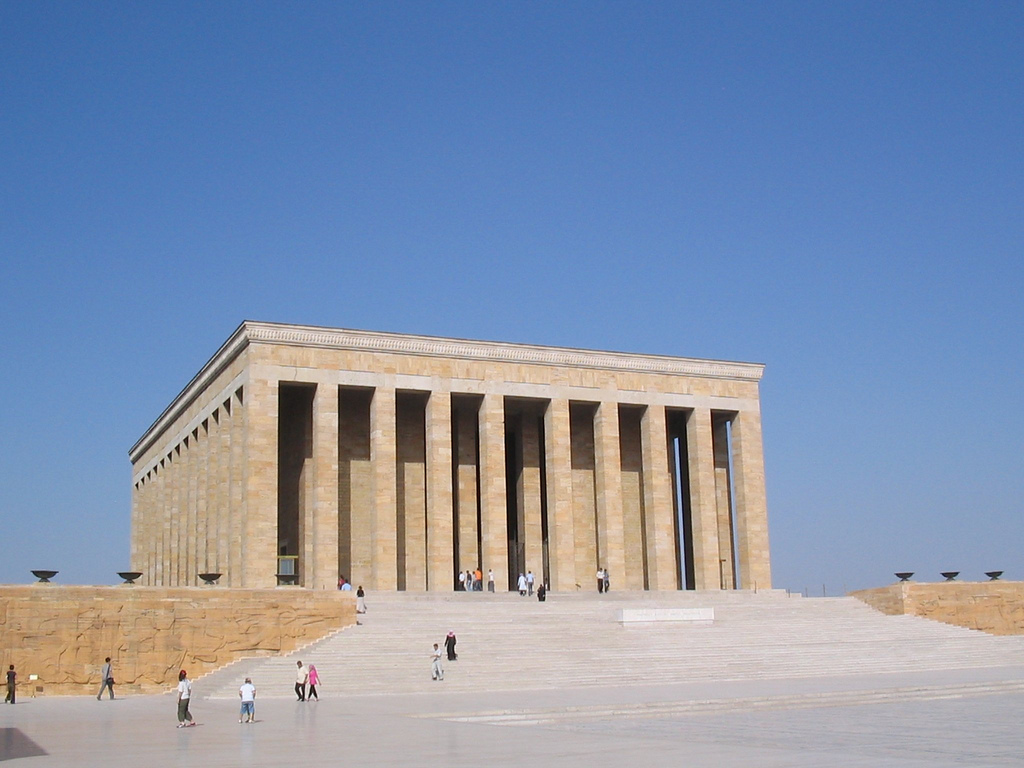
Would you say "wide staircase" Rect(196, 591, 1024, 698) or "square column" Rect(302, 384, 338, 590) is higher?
"square column" Rect(302, 384, 338, 590)

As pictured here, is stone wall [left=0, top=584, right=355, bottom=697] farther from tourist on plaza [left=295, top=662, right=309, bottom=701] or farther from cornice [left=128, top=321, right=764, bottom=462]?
cornice [left=128, top=321, right=764, bottom=462]

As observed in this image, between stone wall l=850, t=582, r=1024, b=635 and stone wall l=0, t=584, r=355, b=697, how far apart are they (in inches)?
615

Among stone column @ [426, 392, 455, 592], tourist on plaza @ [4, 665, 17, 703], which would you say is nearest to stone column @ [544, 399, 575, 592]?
stone column @ [426, 392, 455, 592]

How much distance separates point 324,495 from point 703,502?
40.7ft

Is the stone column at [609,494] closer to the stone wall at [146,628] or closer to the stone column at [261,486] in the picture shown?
the stone column at [261,486]

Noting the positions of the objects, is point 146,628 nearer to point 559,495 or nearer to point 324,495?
point 324,495

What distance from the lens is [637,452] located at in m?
39.7

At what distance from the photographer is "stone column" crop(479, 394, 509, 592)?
34312mm

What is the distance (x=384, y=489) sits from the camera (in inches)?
1305

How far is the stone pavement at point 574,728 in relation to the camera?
460 inches

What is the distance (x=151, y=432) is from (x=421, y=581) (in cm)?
1672

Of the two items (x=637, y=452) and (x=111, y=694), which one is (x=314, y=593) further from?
(x=637, y=452)

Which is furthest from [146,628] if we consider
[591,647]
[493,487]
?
[493,487]

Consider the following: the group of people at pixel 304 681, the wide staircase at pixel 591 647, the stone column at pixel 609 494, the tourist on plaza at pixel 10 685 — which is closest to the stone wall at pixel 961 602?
the wide staircase at pixel 591 647
